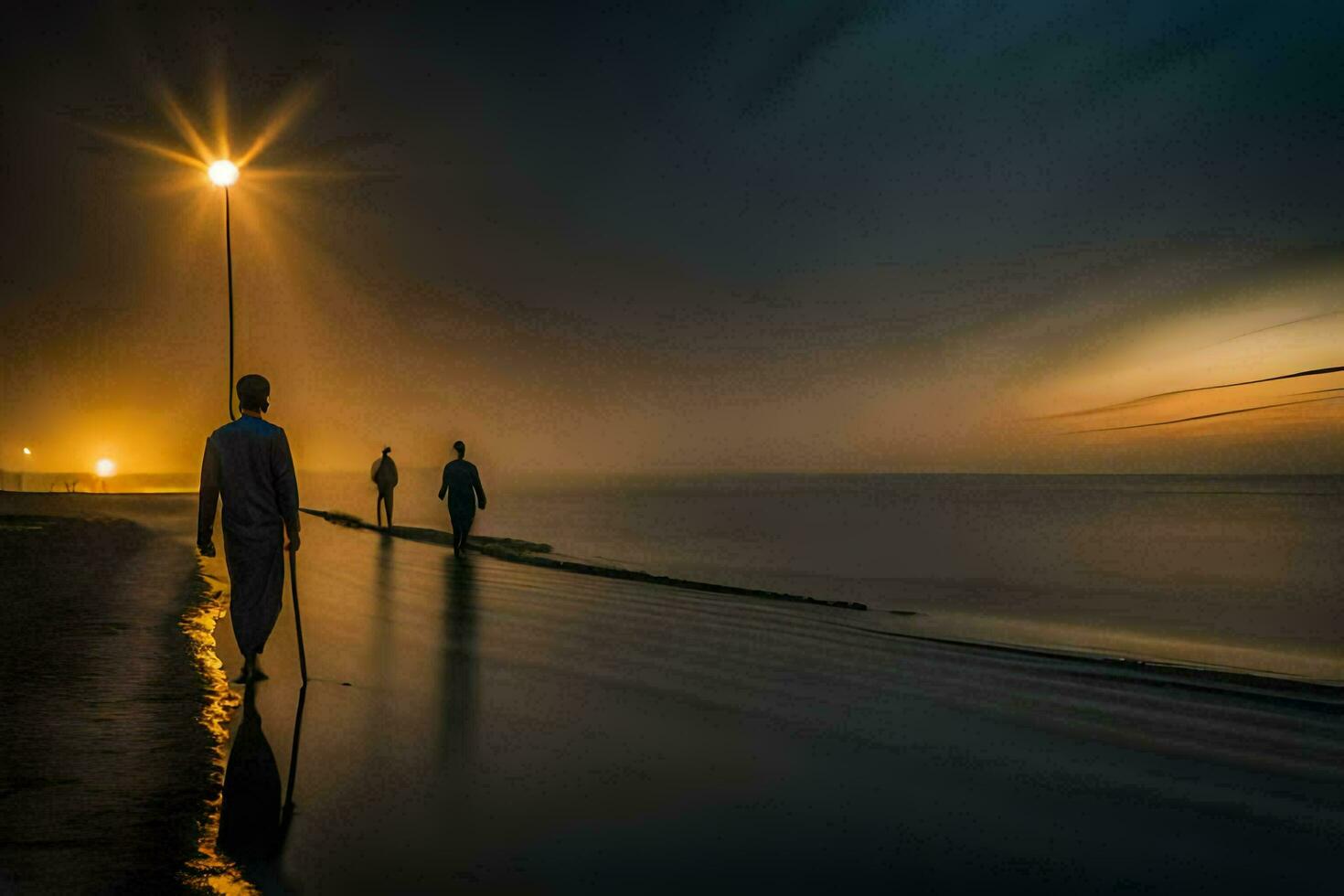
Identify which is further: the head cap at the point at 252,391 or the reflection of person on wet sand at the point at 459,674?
the head cap at the point at 252,391

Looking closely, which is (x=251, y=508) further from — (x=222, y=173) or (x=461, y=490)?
(x=222, y=173)

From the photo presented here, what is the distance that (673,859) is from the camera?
14.0ft

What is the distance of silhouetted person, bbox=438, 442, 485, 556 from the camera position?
63.4ft

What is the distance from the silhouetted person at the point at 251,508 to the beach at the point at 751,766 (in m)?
0.63

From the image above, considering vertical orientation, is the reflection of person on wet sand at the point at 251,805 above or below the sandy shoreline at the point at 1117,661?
below

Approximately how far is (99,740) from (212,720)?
0.73 meters

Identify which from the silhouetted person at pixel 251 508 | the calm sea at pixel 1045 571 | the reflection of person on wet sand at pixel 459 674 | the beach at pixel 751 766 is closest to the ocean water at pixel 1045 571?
the calm sea at pixel 1045 571

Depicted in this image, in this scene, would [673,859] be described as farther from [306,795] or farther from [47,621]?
[47,621]

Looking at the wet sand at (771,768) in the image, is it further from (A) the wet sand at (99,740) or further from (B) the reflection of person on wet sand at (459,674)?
(A) the wet sand at (99,740)

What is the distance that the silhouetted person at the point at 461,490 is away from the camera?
19312 millimetres

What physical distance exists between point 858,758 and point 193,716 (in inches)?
174

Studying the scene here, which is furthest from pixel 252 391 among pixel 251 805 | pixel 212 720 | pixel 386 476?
pixel 386 476

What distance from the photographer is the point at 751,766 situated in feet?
19.2

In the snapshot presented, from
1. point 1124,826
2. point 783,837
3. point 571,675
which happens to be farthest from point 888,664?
point 783,837
